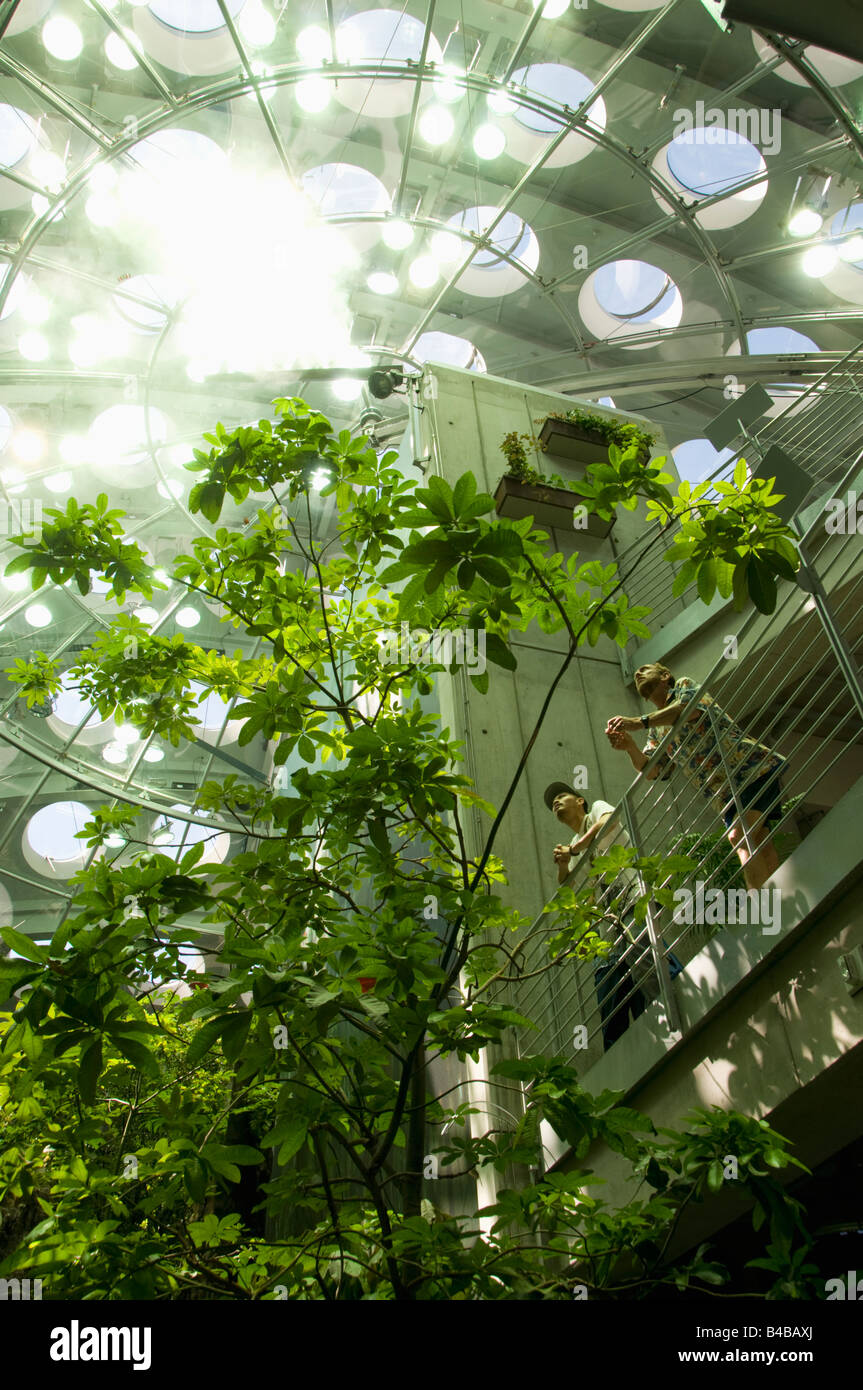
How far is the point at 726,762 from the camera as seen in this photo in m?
4.96

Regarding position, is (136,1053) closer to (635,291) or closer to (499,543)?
(499,543)

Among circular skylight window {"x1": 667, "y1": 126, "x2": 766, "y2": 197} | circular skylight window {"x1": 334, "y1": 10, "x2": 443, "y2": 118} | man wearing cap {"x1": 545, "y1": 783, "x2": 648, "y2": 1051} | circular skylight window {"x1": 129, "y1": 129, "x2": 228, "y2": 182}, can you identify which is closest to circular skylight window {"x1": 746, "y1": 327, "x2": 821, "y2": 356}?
circular skylight window {"x1": 667, "y1": 126, "x2": 766, "y2": 197}

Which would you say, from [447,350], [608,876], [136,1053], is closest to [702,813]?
[608,876]

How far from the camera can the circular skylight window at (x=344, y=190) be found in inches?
527

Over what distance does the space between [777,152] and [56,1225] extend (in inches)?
701

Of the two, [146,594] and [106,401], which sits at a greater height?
[106,401]

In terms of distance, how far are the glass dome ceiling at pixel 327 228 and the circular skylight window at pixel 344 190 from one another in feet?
0.16

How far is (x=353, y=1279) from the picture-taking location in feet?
10.9

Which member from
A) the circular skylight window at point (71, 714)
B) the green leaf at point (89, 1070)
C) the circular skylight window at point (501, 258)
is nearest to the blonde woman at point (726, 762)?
the green leaf at point (89, 1070)

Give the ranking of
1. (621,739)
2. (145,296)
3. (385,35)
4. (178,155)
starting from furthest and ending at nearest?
(145,296) < (178,155) < (385,35) < (621,739)

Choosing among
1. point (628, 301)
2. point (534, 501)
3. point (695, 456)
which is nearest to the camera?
point (534, 501)

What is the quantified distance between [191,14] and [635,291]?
8978 millimetres

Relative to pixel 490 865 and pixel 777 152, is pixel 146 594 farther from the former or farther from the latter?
pixel 777 152
